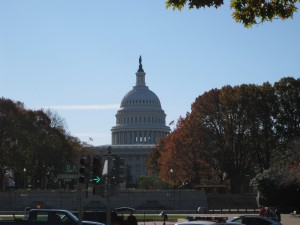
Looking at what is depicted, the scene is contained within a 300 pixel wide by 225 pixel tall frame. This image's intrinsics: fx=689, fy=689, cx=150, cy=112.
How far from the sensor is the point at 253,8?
46.5 feet

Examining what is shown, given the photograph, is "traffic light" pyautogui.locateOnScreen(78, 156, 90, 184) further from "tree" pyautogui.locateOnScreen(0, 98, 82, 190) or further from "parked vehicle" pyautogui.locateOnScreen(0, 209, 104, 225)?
"tree" pyautogui.locateOnScreen(0, 98, 82, 190)

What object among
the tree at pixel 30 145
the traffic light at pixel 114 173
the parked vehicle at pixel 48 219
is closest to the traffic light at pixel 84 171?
the traffic light at pixel 114 173

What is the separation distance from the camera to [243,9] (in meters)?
14.2

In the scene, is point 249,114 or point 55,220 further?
point 249,114

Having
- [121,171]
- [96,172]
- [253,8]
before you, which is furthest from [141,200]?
[253,8]

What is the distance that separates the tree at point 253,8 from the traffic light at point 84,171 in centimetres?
782

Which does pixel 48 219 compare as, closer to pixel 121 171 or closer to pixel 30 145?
pixel 121 171

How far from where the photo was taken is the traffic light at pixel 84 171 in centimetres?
2000

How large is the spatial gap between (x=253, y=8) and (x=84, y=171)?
26.7 feet

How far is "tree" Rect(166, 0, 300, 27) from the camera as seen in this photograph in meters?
13.6

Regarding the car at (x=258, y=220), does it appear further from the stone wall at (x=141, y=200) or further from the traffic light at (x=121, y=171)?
the stone wall at (x=141, y=200)

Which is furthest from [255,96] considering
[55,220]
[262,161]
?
[55,220]

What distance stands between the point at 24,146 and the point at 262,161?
1126 inches

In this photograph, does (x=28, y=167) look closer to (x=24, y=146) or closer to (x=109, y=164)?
(x=24, y=146)
